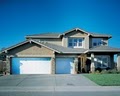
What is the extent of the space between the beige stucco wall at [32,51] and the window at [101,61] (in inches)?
285

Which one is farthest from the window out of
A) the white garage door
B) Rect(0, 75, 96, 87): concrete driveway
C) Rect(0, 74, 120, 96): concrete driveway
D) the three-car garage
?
Rect(0, 74, 120, 96): concrete driveway

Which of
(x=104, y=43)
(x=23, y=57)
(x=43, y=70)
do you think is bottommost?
(x=43, y=70)

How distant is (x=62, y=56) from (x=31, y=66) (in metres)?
4.56

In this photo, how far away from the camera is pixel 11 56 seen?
27156 millimetres

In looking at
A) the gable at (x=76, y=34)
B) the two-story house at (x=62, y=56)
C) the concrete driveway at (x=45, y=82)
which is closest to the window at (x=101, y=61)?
the two-story house at (x=62, y=56)

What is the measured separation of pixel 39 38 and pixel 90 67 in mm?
9515

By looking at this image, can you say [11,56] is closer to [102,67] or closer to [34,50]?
[34,50]

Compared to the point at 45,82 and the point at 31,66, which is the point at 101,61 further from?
the point at 45,82

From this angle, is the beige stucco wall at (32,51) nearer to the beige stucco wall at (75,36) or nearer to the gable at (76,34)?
the beige stucco wall at (75,36)

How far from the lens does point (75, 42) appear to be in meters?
31.9

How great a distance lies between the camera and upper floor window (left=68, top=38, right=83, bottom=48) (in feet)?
105

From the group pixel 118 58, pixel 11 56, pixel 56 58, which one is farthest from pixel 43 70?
pixel 118 58

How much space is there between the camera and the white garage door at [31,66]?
89.6 ft

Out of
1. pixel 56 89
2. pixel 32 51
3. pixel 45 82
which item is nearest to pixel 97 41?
pixel 32 51
